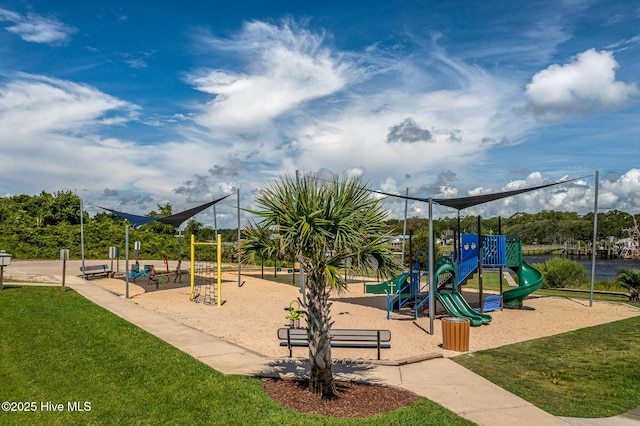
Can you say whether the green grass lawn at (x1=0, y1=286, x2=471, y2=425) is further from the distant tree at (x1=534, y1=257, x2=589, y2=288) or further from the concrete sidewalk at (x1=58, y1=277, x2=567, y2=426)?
the distant tree at (x1=534, y1=257, x2=589, y2=288)

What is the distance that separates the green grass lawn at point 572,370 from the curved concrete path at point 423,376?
1.30 ft

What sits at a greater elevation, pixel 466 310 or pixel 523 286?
pixel 523 286

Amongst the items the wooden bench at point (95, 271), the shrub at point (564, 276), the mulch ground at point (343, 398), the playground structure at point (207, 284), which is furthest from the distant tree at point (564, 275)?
the wooden bench at point (95, 271)

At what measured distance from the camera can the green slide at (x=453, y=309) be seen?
52.0 ft

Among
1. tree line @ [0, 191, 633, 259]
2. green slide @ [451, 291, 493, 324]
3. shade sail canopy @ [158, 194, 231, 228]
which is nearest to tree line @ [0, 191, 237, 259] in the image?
tree line @ [0, 191, 633, 259]

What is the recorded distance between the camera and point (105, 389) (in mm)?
7926

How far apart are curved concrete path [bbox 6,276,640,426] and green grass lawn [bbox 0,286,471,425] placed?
0.50 m

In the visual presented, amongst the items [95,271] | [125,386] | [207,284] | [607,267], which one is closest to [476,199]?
[125,386]

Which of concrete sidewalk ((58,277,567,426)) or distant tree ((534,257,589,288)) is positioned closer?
concrete sidewalk ((58,277,567,426))

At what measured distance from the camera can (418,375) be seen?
370 inches

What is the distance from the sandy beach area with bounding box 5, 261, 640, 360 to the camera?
12750mm

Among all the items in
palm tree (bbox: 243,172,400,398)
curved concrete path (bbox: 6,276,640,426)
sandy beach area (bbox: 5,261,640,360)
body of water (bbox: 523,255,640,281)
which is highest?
palm tree (bbox: 243,172,400,398)

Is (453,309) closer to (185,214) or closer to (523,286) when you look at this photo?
(523,286)

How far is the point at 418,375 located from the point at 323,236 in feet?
13.0
